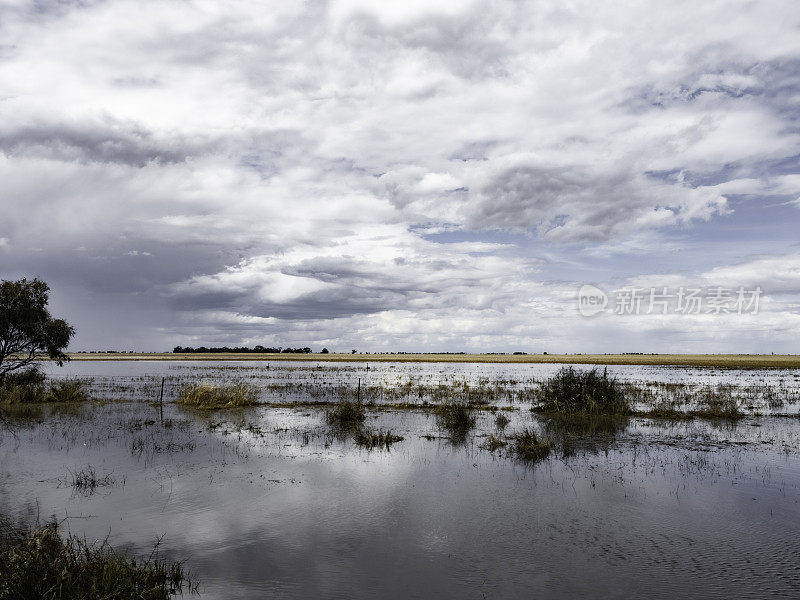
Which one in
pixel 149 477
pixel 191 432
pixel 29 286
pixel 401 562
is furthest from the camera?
pixel 29 286

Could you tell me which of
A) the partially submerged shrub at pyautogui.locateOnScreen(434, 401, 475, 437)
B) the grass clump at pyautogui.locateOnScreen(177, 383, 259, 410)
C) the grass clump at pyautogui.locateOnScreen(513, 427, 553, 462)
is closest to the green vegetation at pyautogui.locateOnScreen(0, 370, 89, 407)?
the grass clump at pyautogui.locateOnScreen(177, 383, 259, 410)

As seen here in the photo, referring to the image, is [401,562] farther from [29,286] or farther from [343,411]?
[29,286]

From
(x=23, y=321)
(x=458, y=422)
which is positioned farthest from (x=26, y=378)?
(x=458, y=422)

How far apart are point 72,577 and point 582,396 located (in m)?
26.2

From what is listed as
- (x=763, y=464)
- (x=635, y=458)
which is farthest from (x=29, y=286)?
(x=763, y=464)

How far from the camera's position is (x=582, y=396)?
28.8m

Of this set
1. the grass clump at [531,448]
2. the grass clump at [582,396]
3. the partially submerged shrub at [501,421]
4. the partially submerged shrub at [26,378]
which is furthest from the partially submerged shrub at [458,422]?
the partially submerged shrub at [26,378]

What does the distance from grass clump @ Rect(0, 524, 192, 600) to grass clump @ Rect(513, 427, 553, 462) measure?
11725 mm

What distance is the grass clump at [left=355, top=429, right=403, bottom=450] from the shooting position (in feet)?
63.4

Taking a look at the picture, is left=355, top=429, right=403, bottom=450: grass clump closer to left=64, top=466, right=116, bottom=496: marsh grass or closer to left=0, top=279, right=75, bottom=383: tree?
left=64, top=466, right=116, bottom=496: marsh grass

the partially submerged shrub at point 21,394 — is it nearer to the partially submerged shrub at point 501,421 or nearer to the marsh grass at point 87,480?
the marsh grass at point 87,480

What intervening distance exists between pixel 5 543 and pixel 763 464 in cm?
1997

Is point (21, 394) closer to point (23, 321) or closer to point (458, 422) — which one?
point (23, 321)

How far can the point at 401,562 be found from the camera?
902 centimetres
